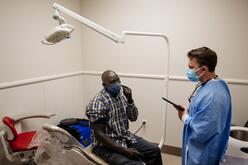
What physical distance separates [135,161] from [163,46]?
1.53 metres

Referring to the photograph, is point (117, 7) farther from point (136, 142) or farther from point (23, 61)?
point (136, 142)

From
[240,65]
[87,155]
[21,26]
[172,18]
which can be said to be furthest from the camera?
[172,18]

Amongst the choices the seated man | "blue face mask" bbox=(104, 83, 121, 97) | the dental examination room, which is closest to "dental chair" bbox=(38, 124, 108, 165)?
the dental examination room

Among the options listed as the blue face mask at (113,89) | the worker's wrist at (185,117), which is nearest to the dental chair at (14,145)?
the blue face mask at (113,89)

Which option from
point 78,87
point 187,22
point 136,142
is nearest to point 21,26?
point 78,87

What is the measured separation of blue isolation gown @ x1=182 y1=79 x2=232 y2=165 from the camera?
1.38 m

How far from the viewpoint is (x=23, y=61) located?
231 cm

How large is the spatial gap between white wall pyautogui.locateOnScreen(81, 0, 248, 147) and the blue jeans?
0.96 m

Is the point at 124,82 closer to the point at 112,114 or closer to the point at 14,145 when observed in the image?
the point at 112,114

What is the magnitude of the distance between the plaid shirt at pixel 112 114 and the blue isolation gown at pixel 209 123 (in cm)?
56

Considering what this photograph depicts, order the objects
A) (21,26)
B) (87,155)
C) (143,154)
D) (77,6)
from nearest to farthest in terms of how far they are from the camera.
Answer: (87,155), (143,154), (21,26), (77,6)

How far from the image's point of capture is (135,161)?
5.47 feet

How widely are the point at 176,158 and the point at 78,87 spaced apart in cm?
167

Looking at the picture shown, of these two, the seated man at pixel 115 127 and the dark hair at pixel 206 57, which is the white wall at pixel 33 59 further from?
the dark hair at pixel 206 57
